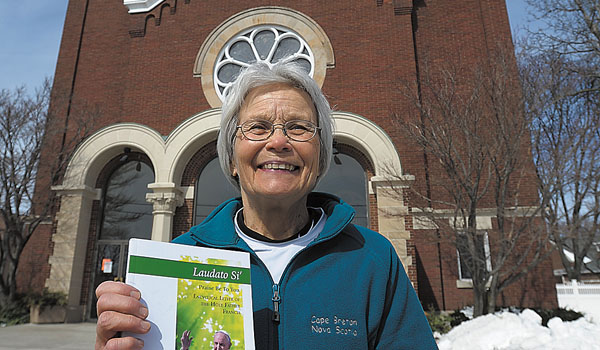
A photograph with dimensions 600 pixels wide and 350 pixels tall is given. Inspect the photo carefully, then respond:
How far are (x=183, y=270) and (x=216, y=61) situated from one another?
1265cm

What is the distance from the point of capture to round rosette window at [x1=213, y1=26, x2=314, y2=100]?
41.9 feet

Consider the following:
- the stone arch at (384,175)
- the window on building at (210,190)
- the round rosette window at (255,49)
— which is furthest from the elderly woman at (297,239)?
the round rosette window at (255,49)

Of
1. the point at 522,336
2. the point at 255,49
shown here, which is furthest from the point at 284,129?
the point at 255,49

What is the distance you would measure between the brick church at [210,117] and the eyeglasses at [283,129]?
28.3 feet

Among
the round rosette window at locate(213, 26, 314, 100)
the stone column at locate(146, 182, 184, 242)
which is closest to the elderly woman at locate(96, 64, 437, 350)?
the stone column at locate(146, 182, 184, 242)

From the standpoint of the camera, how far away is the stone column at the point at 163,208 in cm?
1098

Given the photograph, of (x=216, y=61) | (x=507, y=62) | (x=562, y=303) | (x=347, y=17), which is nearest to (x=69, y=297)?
(x=216, y=61)

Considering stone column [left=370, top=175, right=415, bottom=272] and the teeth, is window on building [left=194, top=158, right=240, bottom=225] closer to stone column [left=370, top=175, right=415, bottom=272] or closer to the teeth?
stone column [left=370, top=175, right=415, bottom=272]

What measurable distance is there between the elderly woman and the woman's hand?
0.10m

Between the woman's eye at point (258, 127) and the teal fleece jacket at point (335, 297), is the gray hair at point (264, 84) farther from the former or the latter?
the teal fleece jacket at point (335, 297)

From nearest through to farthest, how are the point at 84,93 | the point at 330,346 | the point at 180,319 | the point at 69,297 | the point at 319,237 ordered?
the point at 180,319 < the point at 330,346 < the point at 319,237 < the point at 69,297 < the point at 84,93

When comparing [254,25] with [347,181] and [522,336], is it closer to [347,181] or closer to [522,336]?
[347,181]

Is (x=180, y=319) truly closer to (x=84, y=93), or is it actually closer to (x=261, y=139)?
(x=261, y=139)

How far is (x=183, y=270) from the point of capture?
1.22 m
